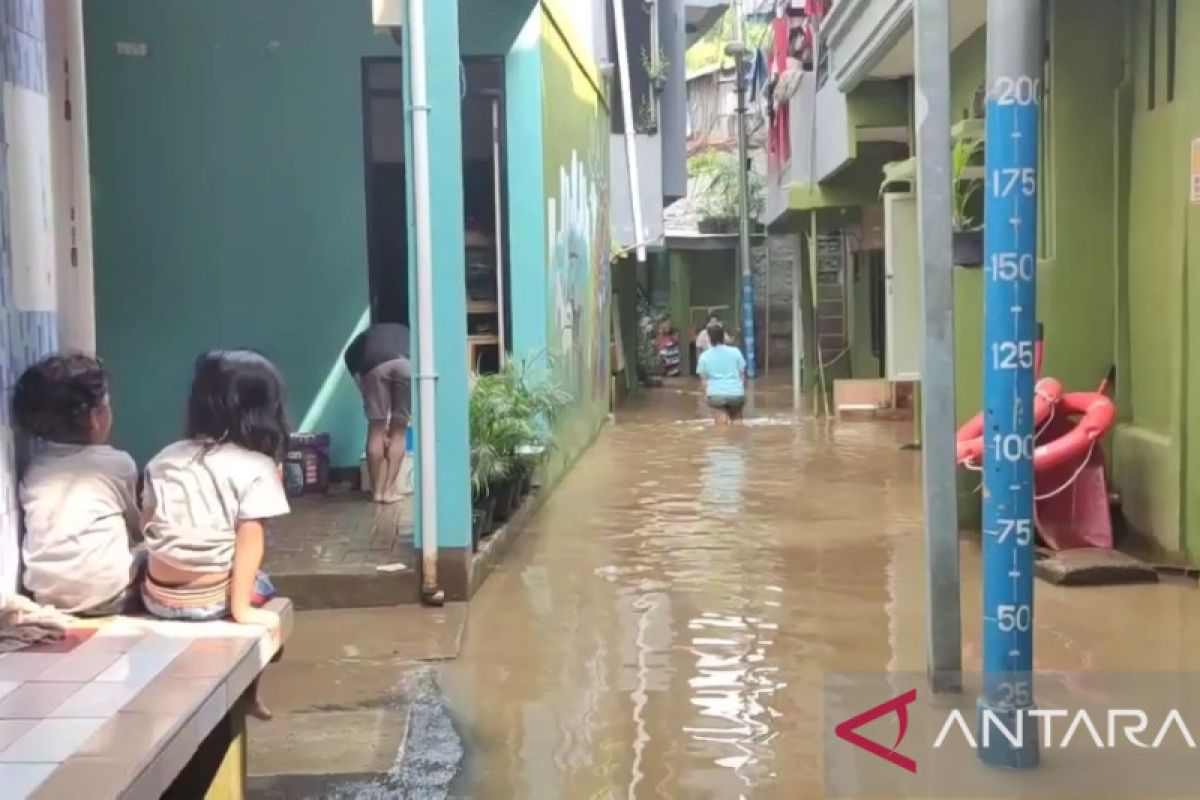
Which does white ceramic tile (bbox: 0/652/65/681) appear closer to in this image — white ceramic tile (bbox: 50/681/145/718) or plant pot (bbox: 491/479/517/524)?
white ceramic tile (bbox: 50/681/145/718)

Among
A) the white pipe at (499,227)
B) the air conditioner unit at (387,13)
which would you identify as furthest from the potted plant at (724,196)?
the air conditioner unit at (387,13)

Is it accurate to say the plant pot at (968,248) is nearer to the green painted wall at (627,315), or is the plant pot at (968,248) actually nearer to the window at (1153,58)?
the window at (1153,58)

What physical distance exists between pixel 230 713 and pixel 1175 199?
5.78 meters

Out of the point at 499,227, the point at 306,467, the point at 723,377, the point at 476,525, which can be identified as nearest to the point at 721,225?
the point at 723,377

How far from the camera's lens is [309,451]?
9500 mm

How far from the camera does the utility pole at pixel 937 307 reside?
460 centimetres

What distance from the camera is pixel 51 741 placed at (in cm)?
286

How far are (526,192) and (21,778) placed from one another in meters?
7.81

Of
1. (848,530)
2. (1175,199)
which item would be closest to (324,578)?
(848,530)

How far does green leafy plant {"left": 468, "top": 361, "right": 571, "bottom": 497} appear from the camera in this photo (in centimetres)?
785

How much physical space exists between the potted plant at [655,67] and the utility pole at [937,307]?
Result: 1670 cm

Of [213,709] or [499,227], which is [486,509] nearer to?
[499,227]

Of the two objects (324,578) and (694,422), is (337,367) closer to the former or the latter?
(324,578)

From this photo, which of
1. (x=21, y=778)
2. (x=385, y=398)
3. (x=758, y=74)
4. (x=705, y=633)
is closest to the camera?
(x=21, y=778)
